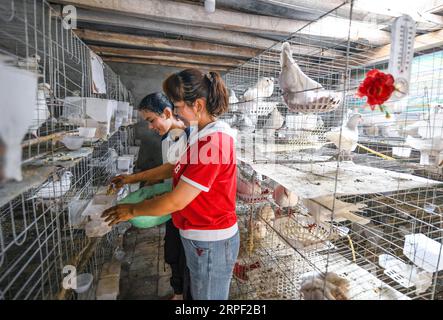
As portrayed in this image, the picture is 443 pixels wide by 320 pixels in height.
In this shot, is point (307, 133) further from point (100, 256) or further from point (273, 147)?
point (100, 256)

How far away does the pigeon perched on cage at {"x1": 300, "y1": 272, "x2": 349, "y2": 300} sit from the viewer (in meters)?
1.10

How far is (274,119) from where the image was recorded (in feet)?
7.68

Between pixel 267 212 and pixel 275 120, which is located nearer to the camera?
pixel 267 212

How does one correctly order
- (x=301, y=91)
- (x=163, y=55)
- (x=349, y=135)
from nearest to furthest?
(x=301, y=91) → (x=349, y=135) → (x=163, y=55)

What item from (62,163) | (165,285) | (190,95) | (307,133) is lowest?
(165,285)

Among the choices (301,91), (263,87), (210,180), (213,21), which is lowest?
(210,180)

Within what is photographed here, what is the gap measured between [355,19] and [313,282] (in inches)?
84.7

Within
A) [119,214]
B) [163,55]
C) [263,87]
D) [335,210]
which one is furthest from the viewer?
A: [163,55]

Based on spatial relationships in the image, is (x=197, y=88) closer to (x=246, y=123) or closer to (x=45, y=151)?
(x=45, y=151)

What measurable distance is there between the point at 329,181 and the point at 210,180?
2.86 ft

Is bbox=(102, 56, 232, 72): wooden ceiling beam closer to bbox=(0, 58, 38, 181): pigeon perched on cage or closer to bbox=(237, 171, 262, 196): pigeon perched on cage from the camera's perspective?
bbox=(237, 171, 262, 196): pigeon perched on cage

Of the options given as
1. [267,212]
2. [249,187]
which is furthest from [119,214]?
[267,212]

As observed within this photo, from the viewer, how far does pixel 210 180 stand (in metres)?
0.94
